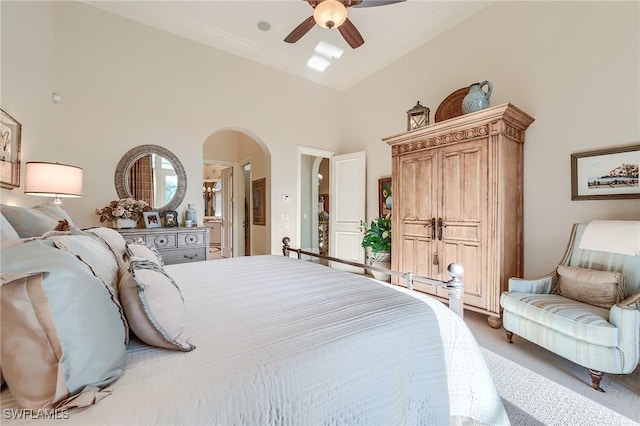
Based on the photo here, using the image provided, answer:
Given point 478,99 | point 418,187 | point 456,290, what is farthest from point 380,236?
point 456,290

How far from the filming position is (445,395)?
1.11 m

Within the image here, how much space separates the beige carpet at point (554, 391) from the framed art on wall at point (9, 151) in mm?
3585

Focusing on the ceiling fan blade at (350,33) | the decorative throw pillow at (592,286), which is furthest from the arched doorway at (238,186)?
the decorative throw pillow at (592,286)

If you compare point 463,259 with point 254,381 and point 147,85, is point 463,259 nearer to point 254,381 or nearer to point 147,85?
point 254,381

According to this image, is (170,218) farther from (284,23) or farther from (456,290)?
(456,290)

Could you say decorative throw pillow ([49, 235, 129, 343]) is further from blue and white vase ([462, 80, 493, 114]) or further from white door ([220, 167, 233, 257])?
white door ([220, 167, 233, 257])

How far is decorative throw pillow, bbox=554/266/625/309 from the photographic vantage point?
202cm

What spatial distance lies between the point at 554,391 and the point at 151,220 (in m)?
4.16

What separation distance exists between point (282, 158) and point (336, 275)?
3.24 m

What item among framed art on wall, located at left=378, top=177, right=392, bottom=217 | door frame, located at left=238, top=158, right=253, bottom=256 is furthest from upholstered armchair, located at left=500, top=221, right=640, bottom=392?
door frame, located at left=238, top=158, right=253, bottom=256

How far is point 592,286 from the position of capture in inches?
82.7

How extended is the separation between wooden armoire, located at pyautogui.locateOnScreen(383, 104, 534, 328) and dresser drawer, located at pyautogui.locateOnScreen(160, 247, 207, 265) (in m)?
2.66

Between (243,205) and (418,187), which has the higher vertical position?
(418,187)

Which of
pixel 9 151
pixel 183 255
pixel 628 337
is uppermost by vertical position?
pixel 9 151
